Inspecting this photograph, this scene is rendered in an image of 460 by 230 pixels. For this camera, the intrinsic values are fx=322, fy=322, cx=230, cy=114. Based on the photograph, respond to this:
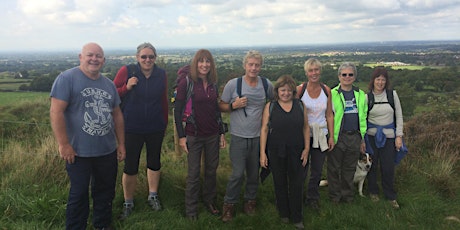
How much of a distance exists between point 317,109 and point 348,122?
55cm

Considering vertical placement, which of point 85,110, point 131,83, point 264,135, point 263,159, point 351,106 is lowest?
point 263,159

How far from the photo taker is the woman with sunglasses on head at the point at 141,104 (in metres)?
3.44

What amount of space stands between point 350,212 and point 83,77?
11.3 ft

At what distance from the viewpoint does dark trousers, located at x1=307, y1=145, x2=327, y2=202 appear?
407 centimetres

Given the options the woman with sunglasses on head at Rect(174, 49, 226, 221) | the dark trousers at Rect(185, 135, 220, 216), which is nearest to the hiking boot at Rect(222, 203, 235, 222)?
the woman with sunglasses on head at Rect(174, 49, 226, 221)

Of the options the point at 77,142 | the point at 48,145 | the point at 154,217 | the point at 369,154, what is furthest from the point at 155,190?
the point at 369,154

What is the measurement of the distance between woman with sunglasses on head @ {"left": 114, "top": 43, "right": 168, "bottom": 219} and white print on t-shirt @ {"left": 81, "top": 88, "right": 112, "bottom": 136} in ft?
1.26

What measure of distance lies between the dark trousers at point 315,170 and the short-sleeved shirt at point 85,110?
96.9 inches

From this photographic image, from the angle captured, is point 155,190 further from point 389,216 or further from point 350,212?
point 389,216

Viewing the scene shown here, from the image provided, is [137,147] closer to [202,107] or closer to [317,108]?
[202,107]

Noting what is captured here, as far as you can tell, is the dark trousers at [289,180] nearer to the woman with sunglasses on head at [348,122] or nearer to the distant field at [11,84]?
the woman with sunglasses on head at [348,122]

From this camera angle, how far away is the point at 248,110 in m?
3.68

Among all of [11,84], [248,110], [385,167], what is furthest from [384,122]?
[11,84]

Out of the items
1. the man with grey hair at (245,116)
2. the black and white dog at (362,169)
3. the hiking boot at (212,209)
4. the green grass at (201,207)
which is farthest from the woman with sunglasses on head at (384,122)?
the hiking boot at (212,209)
